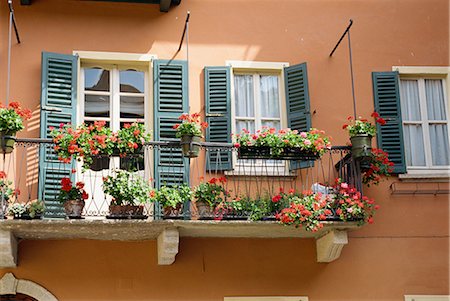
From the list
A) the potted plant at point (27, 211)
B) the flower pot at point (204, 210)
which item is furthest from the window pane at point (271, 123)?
the potted plant at point (27, 211)

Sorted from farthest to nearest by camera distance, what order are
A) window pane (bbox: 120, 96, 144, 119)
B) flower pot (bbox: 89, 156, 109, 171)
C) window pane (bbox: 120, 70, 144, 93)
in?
window pane (bbox: 120, 70, 144, 93) → window pane (bbox: 120, 96, 144, 119) → flower pot (bbox: 89, 156, 109, 171)

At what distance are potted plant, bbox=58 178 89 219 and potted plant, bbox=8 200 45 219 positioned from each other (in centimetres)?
28

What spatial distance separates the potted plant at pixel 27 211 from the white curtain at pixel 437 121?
533 centimetres

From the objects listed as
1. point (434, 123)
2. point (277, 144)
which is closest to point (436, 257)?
point (434, 123)

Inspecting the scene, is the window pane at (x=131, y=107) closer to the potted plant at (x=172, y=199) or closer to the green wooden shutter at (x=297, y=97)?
the potted plant at (x=172, y=199)

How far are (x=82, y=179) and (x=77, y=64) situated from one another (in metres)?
1.50

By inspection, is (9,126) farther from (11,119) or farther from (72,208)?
(72,208)

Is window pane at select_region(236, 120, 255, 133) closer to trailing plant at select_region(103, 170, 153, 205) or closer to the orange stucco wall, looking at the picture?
the orange stucco wall

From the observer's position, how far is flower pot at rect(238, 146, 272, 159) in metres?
9.93

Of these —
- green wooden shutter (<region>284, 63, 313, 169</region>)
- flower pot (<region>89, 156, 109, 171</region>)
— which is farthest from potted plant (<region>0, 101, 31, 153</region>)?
green wooden shutter (<region>284, 63, 313, 169</region>)

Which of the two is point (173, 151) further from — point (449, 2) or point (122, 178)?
point (449, 2)

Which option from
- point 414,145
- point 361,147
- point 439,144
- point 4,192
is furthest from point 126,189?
point 439,144

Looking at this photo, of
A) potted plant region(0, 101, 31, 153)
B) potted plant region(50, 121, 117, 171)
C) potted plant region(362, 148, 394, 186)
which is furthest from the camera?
potted plant region(362, 148, 394, 186)

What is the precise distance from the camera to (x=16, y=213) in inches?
370
